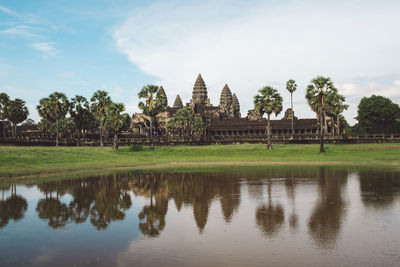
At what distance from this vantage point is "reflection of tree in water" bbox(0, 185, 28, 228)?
1469cm

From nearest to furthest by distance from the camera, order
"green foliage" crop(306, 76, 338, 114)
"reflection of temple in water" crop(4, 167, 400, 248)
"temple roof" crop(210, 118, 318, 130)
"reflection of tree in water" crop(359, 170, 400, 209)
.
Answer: "reflection of temple in water" crop(4, 167, 400, 248), "reflection of tree in water" crop(359, 170, 400, 209), "green foliage" crop(306, 76, 338, 114), "temple roof" crop(210, 118, 318, 130)

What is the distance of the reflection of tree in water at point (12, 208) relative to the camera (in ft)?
48.2

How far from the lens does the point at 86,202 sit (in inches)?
705

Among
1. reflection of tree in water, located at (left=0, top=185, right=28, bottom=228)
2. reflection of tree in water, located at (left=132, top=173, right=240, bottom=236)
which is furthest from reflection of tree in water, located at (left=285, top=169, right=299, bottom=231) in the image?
reflection of tree in water, located at (left=0, top=185, right=28, bottom=228)

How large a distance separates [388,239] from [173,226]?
6.78 m

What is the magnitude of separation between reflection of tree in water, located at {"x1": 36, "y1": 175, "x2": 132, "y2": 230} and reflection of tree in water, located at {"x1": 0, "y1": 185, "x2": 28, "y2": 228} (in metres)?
0.72

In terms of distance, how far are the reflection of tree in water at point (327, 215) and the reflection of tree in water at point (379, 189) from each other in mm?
1228

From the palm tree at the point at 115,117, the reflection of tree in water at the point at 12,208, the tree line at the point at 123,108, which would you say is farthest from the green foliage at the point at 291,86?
the reflection of tree in water at the point at 12,208

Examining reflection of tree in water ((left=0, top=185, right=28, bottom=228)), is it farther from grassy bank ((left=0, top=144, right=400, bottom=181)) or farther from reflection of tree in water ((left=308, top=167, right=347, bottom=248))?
reflection of tree in water ((left=308, top=167, right=347, bottom=248))

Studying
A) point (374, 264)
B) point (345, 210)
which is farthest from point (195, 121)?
point (374, 264)

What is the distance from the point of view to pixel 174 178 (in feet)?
91.8

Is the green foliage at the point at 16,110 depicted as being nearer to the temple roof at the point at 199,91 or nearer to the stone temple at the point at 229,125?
the stone temple at the point at 229,125

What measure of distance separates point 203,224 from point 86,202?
7369 millimetres

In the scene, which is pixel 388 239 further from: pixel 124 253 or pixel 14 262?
pixel 14 262
